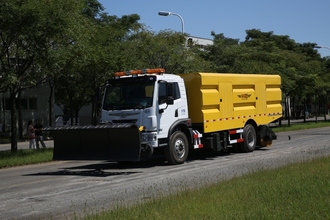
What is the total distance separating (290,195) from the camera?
9.45 metres

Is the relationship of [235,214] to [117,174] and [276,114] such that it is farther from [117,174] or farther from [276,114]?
[276,114]

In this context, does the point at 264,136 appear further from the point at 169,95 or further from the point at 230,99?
the point at 169,95

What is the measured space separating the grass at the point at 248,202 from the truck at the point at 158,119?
19.1ft

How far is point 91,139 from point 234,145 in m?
7.26

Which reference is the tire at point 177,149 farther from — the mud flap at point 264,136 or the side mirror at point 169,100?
the mud flap at point 264,136

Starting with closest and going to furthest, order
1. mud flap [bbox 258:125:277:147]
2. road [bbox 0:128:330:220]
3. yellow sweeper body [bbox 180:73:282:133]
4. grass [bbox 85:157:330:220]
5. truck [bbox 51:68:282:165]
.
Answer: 1. grass [bbox 85:157:330:220]
2. road [bbox 0:128:330:220]
3. truck [bbox 51:68:282:165]
4. yellow sweeper body [bbox 180:73:282:133]
5. mud flap [bbox 258:125:277:147]

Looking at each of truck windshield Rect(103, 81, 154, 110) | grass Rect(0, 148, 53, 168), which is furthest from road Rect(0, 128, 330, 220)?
truck windshield Rect(103, 81, 154, 110)

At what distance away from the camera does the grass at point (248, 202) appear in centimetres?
809

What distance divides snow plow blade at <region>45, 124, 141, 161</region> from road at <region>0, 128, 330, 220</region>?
53cm

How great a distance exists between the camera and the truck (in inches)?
672

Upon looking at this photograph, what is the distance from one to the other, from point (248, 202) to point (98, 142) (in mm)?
8923

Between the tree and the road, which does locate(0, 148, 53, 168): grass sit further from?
the tree

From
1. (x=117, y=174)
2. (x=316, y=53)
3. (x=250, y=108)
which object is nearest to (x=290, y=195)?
(x=117, y=174)

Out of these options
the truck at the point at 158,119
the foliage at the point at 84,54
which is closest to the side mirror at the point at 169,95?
the truck at the point at 158,119
